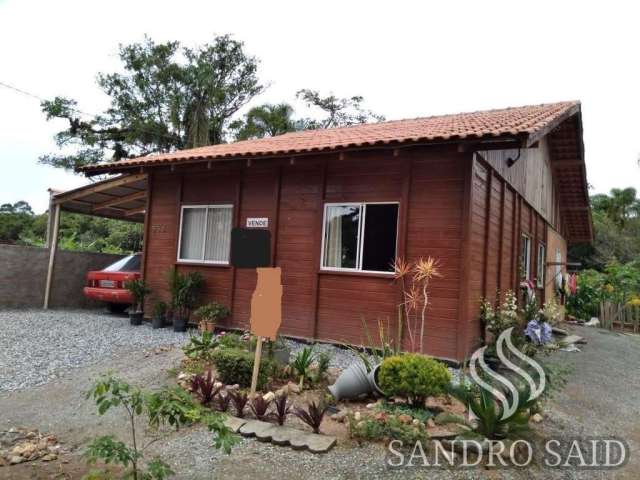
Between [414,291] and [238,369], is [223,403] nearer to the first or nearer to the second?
[238,369]

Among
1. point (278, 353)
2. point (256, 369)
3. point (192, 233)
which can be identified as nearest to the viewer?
point (256, 369)

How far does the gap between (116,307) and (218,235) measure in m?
4.21

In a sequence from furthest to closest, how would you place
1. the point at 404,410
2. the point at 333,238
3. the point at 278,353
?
1. the point at 333,238
2. the point at 278,353
3. the point at 404,410

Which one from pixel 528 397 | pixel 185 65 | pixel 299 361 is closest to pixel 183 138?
pixel 185 65

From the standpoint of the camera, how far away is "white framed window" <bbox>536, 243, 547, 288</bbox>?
43.7 ft

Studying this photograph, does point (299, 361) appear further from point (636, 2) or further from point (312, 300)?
point (636, 2)

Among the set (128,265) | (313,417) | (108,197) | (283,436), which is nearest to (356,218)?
A: (313,417)

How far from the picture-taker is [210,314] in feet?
27.5

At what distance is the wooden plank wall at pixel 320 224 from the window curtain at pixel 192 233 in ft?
0.61

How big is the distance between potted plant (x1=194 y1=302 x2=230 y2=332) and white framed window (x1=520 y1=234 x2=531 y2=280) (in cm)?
714

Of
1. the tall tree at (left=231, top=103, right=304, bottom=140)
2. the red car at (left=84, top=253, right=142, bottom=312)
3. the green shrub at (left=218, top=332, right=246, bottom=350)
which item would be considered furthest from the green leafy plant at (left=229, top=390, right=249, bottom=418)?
the tall tree at (left=231, top=103, right=304, bottom=140)

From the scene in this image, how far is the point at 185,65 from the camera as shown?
25922mm

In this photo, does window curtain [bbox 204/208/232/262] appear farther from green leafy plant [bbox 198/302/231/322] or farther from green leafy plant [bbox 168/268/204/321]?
green leafy plant [bbox 198/302/231/322]

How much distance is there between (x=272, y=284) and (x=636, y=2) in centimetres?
847
